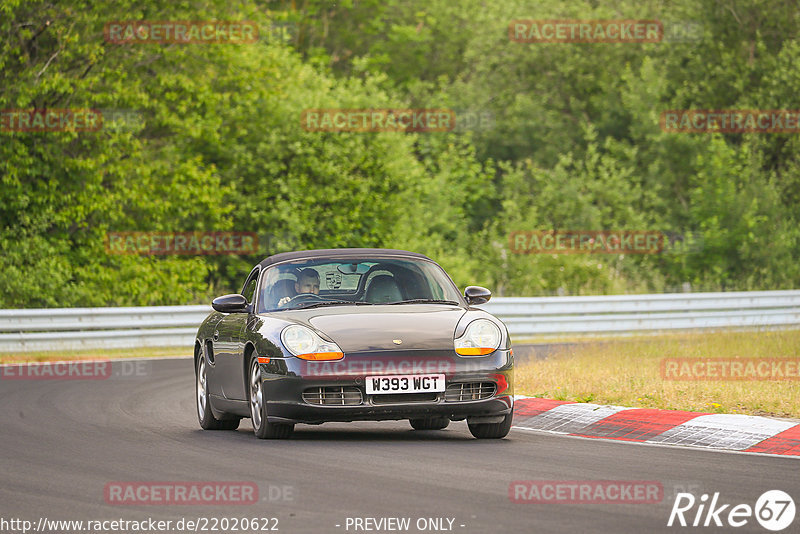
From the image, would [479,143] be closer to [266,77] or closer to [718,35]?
[718,35]

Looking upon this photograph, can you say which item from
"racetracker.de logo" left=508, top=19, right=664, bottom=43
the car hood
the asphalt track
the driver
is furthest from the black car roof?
"racetracker.de logo" left=508, top=19, right=664, bottom=43

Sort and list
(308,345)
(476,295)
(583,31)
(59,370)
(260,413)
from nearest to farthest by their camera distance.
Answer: (308,345)
(260,413)
(476,295)
(59,370)
(583,31)

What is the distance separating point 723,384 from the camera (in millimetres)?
13234

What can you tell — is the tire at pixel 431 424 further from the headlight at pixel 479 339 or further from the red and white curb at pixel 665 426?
the headlight at pixel 479 339

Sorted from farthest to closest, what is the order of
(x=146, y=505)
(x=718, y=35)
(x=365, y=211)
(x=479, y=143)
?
(x=479, y=143), (x=718, y=35), (x=365, y=211), (x=146, y=505)

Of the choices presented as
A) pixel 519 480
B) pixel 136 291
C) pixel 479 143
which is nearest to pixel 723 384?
pixel 519 480

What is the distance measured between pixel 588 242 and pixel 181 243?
1131 centimetres

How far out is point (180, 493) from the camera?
7895mm

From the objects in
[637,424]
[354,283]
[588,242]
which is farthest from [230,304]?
[588,242]

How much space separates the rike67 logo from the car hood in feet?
9.84

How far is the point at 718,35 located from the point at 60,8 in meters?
20.5

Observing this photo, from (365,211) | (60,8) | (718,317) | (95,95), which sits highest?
(60,8)

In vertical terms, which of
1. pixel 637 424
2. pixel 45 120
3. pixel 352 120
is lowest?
pixel 637 424

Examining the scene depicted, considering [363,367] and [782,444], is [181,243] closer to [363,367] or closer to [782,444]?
[363,367]
